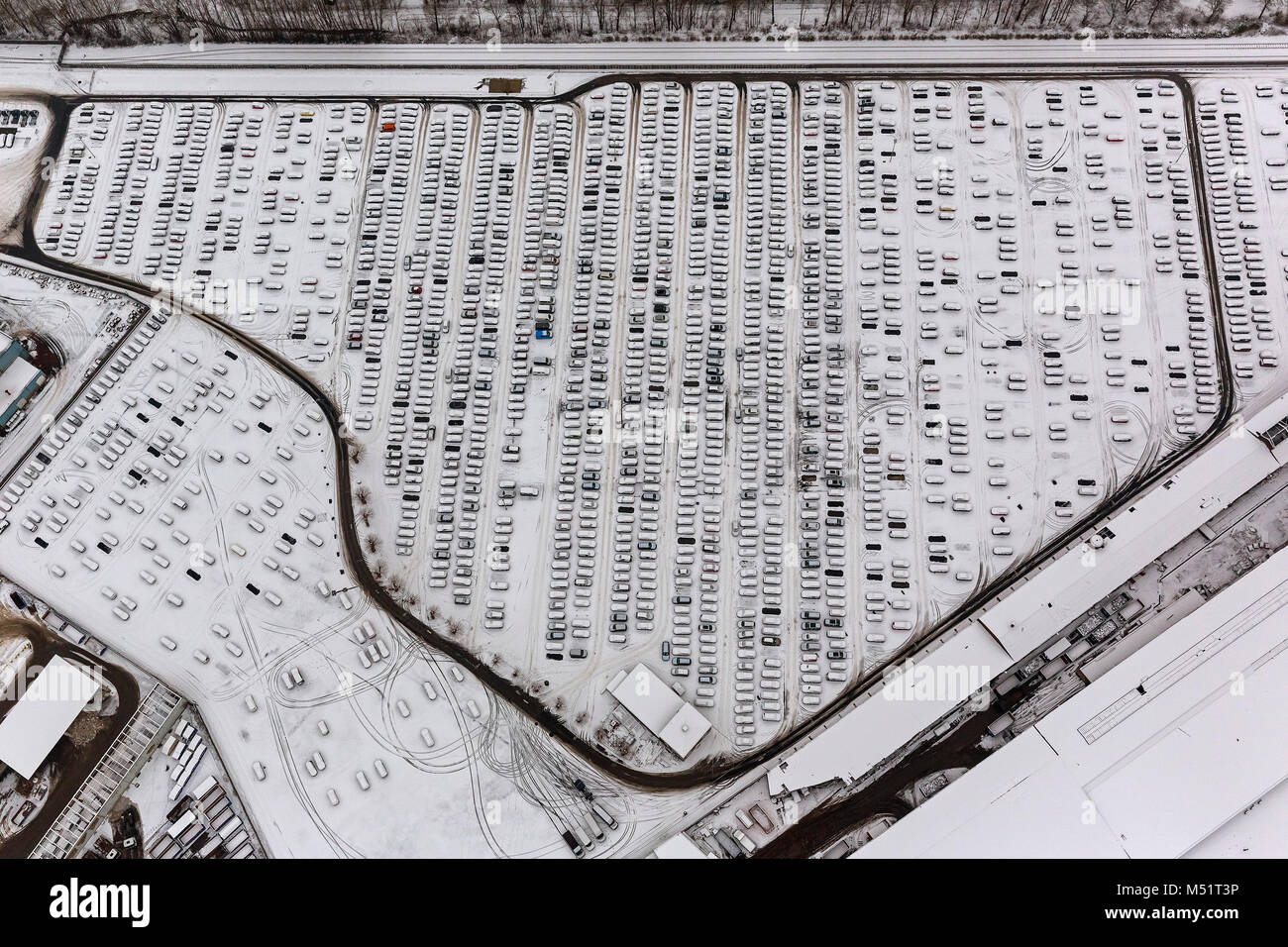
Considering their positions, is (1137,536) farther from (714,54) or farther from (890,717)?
(714,54)

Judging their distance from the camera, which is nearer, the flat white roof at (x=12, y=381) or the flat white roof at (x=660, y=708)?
the flat white roof at (x=660, y=708)

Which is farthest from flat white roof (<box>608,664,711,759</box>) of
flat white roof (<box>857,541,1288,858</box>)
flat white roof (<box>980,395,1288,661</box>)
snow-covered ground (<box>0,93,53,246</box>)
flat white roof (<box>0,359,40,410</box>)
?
snow-covered ground (<box>0,93,53,246</box>)

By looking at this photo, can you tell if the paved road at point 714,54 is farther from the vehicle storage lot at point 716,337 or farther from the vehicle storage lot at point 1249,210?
the vehicle storage lot at point 1249,210

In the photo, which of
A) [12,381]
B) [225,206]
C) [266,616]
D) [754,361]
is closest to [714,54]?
[754,361]

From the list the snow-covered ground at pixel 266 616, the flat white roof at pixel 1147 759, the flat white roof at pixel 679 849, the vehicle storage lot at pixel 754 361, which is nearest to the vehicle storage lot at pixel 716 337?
the vehicle storage lot at pixel 754 361

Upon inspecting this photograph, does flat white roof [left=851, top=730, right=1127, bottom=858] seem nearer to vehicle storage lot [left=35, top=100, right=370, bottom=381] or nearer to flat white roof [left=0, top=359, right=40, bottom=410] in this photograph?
vehicle storage lot [left=35, top=100, right=370, bottom=381]
